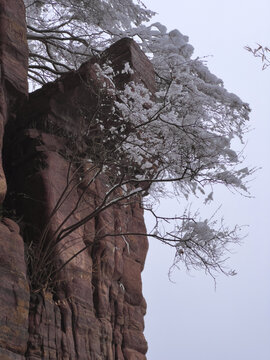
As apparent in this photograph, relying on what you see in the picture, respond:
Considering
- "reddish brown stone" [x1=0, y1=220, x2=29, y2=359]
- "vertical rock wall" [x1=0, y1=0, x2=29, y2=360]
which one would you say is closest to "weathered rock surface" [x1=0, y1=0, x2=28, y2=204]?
"vertical rock wall" [x1=0, y1=0, x2=29, y2=360]

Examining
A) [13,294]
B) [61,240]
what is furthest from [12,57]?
[13,294]

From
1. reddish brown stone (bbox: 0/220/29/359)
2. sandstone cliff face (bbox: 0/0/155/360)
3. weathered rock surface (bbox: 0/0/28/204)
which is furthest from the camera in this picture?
weathered rock surface (bbox: 0/0/28/204)

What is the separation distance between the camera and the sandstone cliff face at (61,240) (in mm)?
7988

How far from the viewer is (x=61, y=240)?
9.15m

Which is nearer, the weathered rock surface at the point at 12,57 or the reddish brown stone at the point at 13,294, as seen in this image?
the reddish brown stone at the point at 13,294

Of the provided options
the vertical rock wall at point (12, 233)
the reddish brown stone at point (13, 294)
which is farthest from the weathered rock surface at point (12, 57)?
the reddish brown stone at point (13, 294)

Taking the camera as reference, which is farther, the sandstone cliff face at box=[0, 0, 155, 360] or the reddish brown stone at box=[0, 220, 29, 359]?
Answer: the sandstone cliff face at box=[0, 0, 155, 360]

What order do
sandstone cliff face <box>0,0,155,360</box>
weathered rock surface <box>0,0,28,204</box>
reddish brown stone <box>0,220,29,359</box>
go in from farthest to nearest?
weathered rock surface <box>0,0,28,204</box>, sandstone cliff face <box>0,0,155,360</box>, reddish brown stone <box>0,220,29,359</box>

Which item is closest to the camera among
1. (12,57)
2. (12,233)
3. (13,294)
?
(13,294)

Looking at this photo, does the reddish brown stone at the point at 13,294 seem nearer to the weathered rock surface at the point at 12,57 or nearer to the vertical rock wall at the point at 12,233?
the vertical rock wall at the point at 12,233

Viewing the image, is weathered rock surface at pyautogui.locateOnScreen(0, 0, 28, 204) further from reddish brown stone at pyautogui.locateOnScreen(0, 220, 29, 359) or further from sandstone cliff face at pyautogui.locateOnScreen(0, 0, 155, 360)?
reddish brown stone at pyautogui.locateOnScreen(0, 220, 29, 359)

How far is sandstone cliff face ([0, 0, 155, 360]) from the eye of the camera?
7.99 meters

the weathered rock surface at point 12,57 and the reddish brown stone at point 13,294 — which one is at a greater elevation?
the weathered rock surface at point 12,57

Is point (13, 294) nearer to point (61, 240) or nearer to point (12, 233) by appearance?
point (12, 233)
